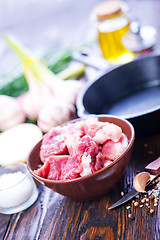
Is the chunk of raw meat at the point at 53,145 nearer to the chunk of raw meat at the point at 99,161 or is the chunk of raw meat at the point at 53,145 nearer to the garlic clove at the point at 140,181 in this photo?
the chunk of raw meat at the point at 99,161

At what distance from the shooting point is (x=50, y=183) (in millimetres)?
1113

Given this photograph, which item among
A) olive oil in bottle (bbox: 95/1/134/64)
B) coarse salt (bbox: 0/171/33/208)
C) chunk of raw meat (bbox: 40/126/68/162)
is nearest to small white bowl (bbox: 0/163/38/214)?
coarse salt (bbox: 0/171/33/208)

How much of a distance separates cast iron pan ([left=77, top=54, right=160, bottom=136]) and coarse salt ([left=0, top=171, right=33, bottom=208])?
15.4 inches

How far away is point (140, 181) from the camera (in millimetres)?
1134

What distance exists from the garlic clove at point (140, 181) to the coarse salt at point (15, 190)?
0.39m

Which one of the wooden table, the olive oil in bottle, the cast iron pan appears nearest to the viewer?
the wooden table

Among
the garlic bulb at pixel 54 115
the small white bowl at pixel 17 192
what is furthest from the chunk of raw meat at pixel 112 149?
the garlic bulb at pixel 54 115

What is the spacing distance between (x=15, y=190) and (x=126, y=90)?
714mm

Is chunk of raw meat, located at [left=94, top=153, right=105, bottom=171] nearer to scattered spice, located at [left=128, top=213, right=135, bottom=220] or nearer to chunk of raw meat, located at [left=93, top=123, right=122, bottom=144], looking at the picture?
chunk of raw meat, located at [left=93, top=123, right=122, bottom=144]

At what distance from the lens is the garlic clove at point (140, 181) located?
3.70ft

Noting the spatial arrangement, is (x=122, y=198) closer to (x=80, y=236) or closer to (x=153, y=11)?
(x=80, y=236)

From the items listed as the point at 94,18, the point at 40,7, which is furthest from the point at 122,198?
the point at 40,7

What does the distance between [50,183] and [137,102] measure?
0.62 metres

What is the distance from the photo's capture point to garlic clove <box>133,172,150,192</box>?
1127 mm
